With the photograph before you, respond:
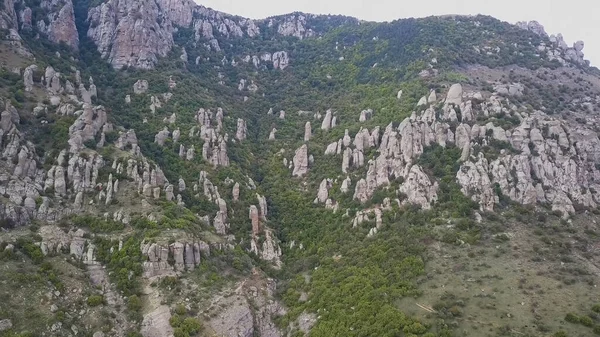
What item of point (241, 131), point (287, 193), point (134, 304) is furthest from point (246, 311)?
point (241, 131)

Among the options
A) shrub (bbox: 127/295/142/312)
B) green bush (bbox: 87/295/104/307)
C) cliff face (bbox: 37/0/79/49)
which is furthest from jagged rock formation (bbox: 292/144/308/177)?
cliff face (bbox: 37/0/79/49)

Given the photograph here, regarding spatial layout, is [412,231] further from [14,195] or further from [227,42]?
[227,42]

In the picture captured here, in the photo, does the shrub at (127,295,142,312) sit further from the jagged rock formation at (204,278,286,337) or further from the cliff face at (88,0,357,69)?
the cliff face at (88,0,357,69)

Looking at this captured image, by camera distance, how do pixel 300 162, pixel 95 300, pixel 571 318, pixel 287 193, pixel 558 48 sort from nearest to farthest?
pixel 571 318
pixel 95 300
pixel 287 193
pixel 300 162
pixel 558 48

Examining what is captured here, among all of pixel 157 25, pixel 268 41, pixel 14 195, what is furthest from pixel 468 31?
pixel 14 195

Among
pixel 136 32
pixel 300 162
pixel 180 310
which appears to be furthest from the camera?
pixel 136 32

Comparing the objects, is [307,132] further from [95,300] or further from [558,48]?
[558,48]

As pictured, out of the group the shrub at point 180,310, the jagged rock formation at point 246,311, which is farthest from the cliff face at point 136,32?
the shrub at point 180,310

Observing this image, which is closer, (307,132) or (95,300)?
(95,300)

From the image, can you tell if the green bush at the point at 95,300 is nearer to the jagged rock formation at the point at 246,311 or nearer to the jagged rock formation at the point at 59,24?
the jagged rock formation at the point at 246,311

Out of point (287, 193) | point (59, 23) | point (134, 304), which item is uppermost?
point (59, 23)
